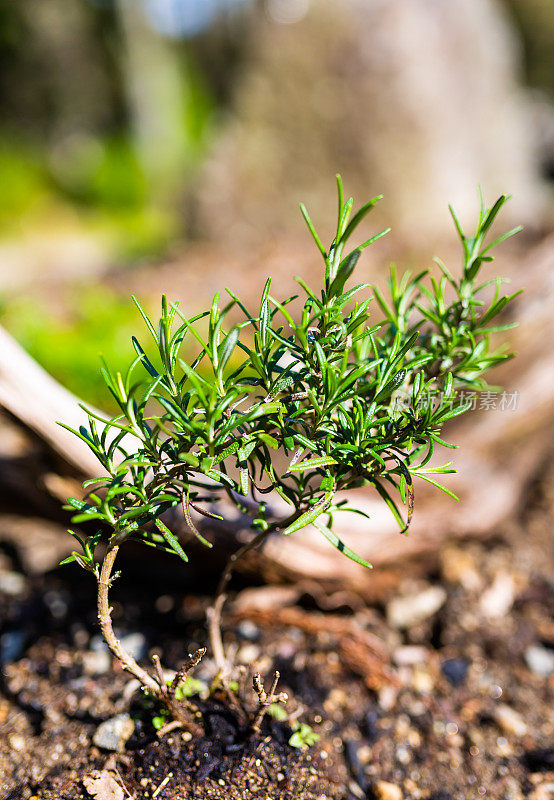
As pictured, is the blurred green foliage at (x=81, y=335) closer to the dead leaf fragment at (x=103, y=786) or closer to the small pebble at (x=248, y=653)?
the small pebble at (x=248, y=653)

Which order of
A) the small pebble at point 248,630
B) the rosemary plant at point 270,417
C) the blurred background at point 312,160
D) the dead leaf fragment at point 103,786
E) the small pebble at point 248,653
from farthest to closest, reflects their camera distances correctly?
the blurred background at point 312,160
the small pebble at point 248,630
the small pebble at point 248,653
the dead leaf fragment at point 103,786
the rosemary plant at point 270,417

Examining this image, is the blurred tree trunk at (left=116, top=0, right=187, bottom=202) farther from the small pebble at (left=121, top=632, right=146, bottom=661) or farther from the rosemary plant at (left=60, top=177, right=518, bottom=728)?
the rosemary plant at (left=60, top=177, right=518, bottom=728)

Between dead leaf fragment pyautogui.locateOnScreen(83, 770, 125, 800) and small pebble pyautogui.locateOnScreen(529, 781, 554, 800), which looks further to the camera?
small pebble pyautogui.locateOnScreen(529, 781, 554, 800)

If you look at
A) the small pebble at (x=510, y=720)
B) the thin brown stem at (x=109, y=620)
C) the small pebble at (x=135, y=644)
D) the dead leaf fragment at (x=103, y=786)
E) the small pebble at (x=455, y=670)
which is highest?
the thin brown stem at (x=109, y=620)

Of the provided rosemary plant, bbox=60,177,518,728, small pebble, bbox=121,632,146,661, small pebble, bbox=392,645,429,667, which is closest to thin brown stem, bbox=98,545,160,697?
rosemary plant, bbox=60,177,518,728

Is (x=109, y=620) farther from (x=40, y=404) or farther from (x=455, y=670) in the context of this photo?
(x=455, y=670)

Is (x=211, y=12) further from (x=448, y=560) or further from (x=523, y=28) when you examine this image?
(x=448, y=560)

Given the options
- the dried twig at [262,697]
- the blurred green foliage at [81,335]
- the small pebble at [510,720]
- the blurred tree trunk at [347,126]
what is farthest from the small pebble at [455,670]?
the blurred tree trunk at [347,126]

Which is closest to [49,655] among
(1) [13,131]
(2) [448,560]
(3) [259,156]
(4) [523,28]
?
(2) [448,560]
